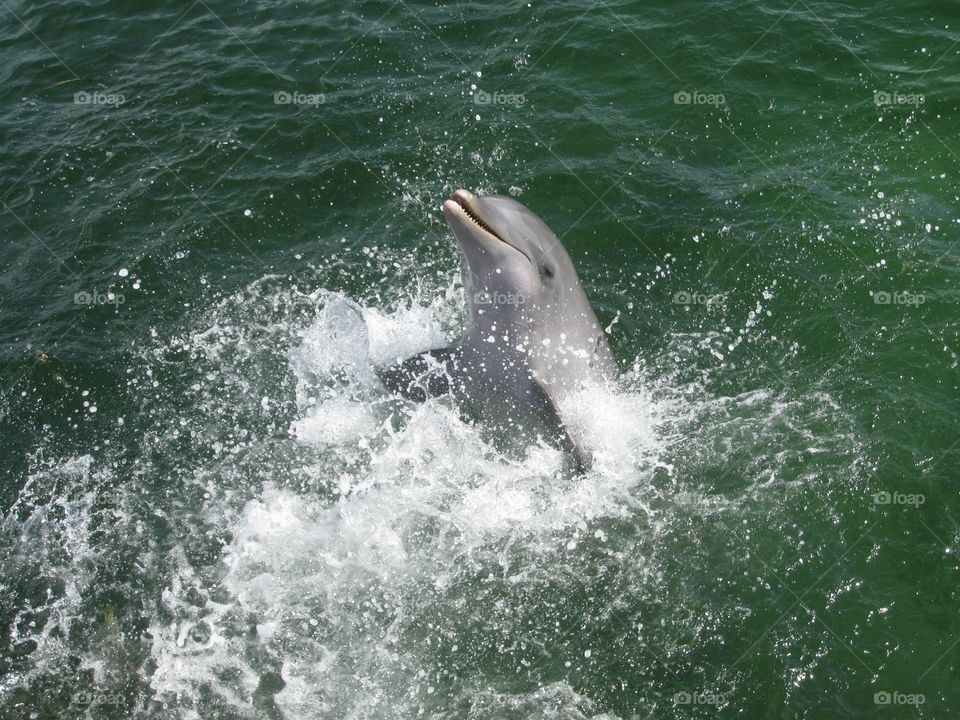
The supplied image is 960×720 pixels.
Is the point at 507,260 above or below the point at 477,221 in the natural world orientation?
below

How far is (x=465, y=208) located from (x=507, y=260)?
0.72 meters

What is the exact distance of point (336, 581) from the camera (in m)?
8.87

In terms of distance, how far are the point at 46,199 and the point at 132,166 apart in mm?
1388

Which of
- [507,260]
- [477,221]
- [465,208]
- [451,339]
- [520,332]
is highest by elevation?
[465,208]

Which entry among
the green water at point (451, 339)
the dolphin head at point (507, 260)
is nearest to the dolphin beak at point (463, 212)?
the dolphin head at point (507, 260)

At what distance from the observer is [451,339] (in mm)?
11172

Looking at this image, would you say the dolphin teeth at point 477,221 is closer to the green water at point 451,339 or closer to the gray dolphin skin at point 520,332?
the gray dolphin skin at point 520,332

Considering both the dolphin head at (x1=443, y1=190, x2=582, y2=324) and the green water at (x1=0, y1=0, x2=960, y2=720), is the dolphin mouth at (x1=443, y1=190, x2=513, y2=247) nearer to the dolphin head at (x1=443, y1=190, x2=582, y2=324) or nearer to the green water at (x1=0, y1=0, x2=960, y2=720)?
the dolphin head at (x1=443, y1=190, x2=582, y2=324)

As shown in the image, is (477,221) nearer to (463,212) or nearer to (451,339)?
(463,212)

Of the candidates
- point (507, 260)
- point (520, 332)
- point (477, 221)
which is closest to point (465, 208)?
point (477, 221)

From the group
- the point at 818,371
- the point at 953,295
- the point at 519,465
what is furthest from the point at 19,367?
the point at 953,295

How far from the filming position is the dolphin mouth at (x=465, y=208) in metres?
8.43

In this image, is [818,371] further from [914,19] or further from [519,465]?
[914,19]

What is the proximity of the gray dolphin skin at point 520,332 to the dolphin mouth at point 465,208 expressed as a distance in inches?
0.5
